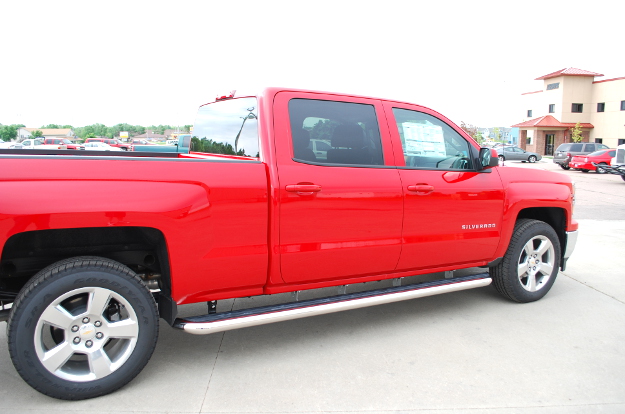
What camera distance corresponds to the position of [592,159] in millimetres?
25281

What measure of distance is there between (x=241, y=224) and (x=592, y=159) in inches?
1062

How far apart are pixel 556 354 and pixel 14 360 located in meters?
3.59

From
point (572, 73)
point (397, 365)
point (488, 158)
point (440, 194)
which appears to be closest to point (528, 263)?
point (488, 158)

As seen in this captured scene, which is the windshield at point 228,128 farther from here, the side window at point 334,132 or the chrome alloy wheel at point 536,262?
the chrome alloy wheel at point 536,262

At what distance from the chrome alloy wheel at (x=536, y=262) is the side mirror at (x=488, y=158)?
93cm

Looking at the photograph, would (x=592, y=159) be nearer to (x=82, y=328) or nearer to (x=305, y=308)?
(x=305, y=308)

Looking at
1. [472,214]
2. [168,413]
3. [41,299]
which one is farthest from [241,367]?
[472,214]

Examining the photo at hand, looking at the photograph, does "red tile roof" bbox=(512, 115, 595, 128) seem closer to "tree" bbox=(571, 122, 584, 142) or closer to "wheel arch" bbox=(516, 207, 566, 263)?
"tree" bbox=(571, 122, 584, 142)

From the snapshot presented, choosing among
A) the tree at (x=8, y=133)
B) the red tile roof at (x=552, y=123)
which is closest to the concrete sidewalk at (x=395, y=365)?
the red tile roof at (x=552, y=123)

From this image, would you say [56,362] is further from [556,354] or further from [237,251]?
[556,354]

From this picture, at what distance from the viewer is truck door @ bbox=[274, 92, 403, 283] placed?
329 cm

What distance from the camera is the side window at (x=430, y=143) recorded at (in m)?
3.93

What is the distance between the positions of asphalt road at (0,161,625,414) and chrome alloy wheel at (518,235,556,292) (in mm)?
220

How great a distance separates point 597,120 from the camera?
50281 millimetres
